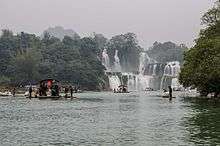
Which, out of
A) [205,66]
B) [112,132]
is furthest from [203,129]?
[205,66]

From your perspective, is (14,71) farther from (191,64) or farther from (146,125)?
(146,125)

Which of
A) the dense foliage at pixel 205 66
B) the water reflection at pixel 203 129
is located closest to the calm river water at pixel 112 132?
the water reflection at pixel 203 129

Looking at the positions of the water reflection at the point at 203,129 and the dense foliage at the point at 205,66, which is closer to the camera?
the water reflection at the point at 203,129

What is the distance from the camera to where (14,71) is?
7530 inches

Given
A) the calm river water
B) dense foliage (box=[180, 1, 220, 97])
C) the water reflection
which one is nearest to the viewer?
the calm river water

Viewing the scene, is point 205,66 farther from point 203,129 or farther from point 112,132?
point 112,132

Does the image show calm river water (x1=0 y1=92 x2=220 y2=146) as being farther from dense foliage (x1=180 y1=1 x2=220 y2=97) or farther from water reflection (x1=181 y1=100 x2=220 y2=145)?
dense foliage (x1=180 y1=1 x2=220 y2=97)

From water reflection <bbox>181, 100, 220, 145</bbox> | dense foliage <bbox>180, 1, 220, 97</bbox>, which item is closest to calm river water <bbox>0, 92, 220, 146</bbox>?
water reflection <bbox>181, 100, 220, 145</bbox>

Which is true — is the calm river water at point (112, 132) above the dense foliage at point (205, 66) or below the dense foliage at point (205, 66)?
below

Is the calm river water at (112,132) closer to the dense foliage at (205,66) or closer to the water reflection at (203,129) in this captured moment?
the water reflection at (203,129)

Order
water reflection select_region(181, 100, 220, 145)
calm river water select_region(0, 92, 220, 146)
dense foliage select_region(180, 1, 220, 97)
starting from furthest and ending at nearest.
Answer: dense foliage select_region(180, 1, 220, 97), water reflection select_region(181, 100, 220, 145), calm river water select_region(0, 92, 220, 146)

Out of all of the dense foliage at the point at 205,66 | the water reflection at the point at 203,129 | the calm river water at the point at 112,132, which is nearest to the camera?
the calm river water at the point at 112,132

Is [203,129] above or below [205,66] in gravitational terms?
below

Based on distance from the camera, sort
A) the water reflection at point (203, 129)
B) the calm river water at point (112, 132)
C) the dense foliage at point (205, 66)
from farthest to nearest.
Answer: the dense foliage at point (205, 66) → the water reflection at point (203, 129) → the calm river water at point (112, 132)
